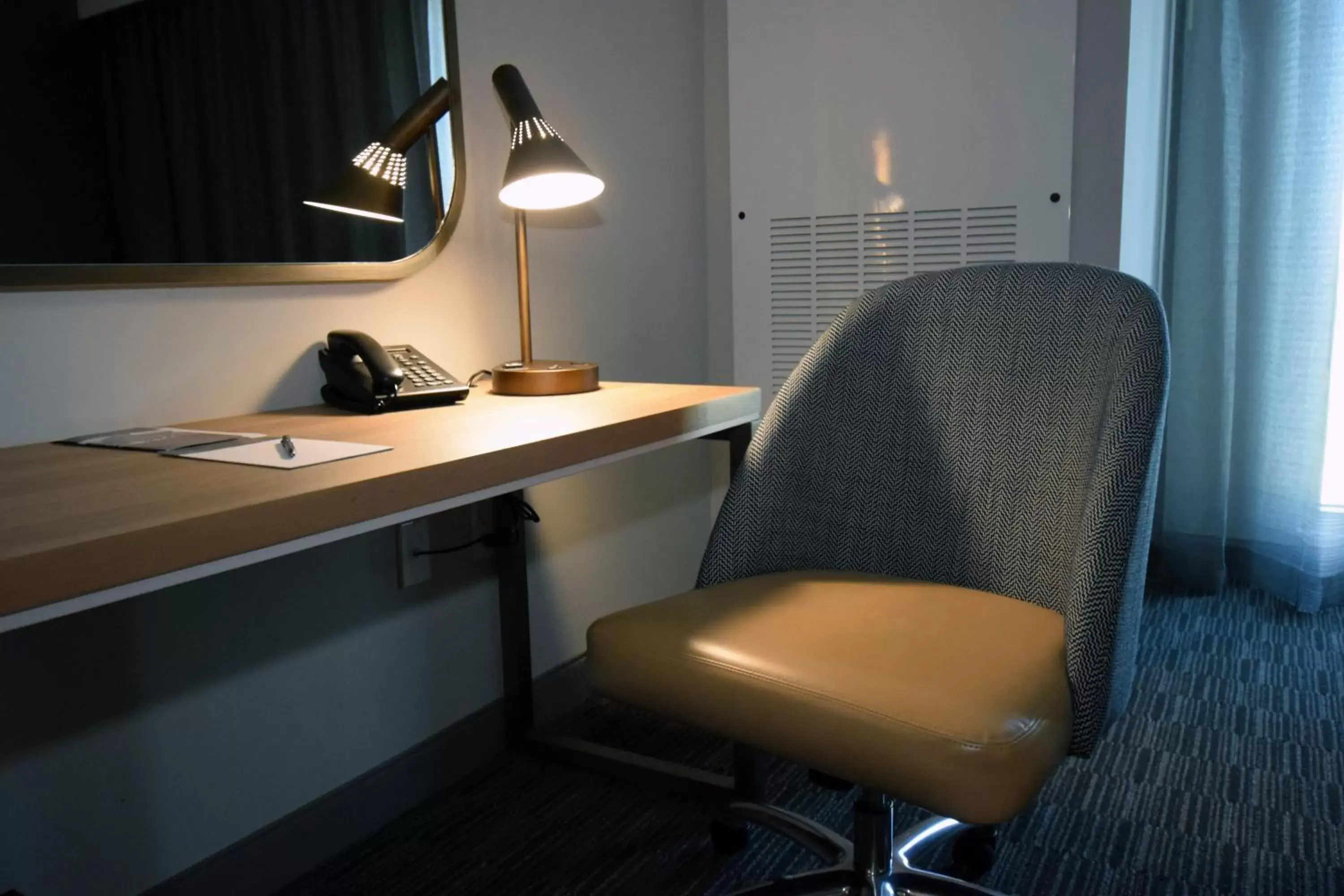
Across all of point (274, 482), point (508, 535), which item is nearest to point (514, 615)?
point (508, 535)

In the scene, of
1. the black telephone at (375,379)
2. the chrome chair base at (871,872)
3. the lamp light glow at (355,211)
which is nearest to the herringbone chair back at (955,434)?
the chrome chair base at (871,872)

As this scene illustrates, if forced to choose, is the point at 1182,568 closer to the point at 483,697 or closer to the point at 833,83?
the point at 833,83

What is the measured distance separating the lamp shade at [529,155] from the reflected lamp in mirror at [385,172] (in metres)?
0.13

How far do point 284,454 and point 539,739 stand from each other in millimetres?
1021

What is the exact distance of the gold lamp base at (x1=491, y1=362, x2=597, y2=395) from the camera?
1533mm

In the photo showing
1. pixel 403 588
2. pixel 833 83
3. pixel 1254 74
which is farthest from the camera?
pixel 1254 74

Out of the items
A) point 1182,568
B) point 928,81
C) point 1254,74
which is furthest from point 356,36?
point 1182,568

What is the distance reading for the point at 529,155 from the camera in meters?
1.47

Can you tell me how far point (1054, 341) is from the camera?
125 centimetres

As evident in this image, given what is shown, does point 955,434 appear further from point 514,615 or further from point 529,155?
point 514,615

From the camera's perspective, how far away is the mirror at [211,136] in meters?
1.16

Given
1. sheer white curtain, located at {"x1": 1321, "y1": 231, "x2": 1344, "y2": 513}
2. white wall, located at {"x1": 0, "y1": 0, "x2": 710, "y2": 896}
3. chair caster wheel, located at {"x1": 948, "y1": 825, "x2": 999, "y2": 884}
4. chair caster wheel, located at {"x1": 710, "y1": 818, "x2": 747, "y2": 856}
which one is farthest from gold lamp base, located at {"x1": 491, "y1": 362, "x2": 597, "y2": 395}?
sheer white curtain, located at {"x1": 1321, "y1": 231, "x2": 1344, "y2": 513}

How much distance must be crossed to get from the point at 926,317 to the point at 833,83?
0.89 meters

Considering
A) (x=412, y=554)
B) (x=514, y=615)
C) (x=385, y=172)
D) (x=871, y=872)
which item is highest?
(x=385, y=172)
